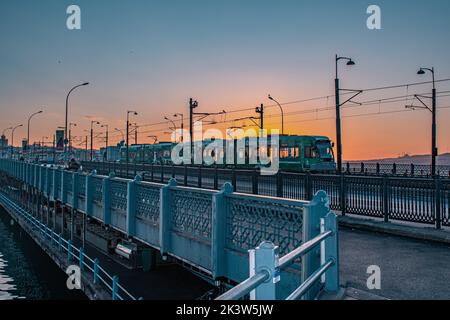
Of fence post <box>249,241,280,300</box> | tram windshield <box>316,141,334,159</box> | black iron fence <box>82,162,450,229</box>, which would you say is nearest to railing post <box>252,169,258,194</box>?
black iron fence <box>82,162,450,229</box>

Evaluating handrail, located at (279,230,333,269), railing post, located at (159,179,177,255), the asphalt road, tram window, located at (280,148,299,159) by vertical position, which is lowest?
the asphalt road

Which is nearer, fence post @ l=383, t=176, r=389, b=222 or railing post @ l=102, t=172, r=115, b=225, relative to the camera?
fence post @ l=383, t=176, r=389, b=222

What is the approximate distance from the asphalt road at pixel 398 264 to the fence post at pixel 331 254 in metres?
0.57

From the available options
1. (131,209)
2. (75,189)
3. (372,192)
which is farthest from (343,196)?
(75,189)

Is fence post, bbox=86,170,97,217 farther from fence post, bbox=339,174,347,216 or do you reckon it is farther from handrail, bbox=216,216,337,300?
handrail, bbox=216,216,337,300

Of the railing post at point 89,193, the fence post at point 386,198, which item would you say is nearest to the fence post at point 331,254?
the fence post at point 386,198

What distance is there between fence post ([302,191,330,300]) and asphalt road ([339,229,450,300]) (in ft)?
2.77

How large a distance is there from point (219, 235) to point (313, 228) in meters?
2.18

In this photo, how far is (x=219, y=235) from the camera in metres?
6.74

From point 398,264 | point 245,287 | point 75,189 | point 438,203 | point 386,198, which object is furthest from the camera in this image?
point 75,189

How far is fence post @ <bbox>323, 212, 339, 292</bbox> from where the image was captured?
15.8 ft

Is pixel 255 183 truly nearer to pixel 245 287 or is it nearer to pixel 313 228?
pixel 313 228

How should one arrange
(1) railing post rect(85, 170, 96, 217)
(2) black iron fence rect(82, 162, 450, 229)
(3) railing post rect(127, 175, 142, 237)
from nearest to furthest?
(2) black iron fence rect(82, 162, 450, 229)
(3) railing post rect(127, 175, 142, 237)
(1) railing post rect(85, 170, 96, 217)
